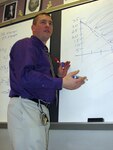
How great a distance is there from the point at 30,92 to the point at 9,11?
114 cm

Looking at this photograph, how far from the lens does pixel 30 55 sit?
4.97ft

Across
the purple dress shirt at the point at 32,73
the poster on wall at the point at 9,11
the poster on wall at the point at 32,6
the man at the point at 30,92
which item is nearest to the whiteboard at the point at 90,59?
the man at the point at 30,92

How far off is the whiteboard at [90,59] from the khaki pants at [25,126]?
0.94 feet

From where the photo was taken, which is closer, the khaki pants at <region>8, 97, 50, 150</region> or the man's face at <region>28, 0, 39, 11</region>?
the khaki pants at <region>8, 97, 50, 150</region>

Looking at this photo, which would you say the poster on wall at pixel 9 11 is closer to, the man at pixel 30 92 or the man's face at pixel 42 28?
the man's face at pixel 42 28

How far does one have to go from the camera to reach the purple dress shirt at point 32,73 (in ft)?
4.78

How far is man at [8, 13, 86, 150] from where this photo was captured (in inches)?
57.6

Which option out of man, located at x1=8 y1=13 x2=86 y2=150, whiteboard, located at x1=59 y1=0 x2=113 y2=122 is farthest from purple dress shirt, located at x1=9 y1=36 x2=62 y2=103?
whiteboard, located at x1=59 y1=0 x2=113 y2=122

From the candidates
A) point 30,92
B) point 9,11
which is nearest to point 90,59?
point 30,92

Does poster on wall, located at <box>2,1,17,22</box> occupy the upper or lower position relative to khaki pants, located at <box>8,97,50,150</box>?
upper

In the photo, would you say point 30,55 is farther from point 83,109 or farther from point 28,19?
point 28,19

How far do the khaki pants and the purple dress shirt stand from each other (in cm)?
6

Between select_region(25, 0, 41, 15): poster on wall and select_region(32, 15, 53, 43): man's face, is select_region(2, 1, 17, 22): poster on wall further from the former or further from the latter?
select_region(32, 15, 53, 43): man's face

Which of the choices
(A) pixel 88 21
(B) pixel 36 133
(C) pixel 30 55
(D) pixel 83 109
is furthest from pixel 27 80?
(A) pixel 88 21
